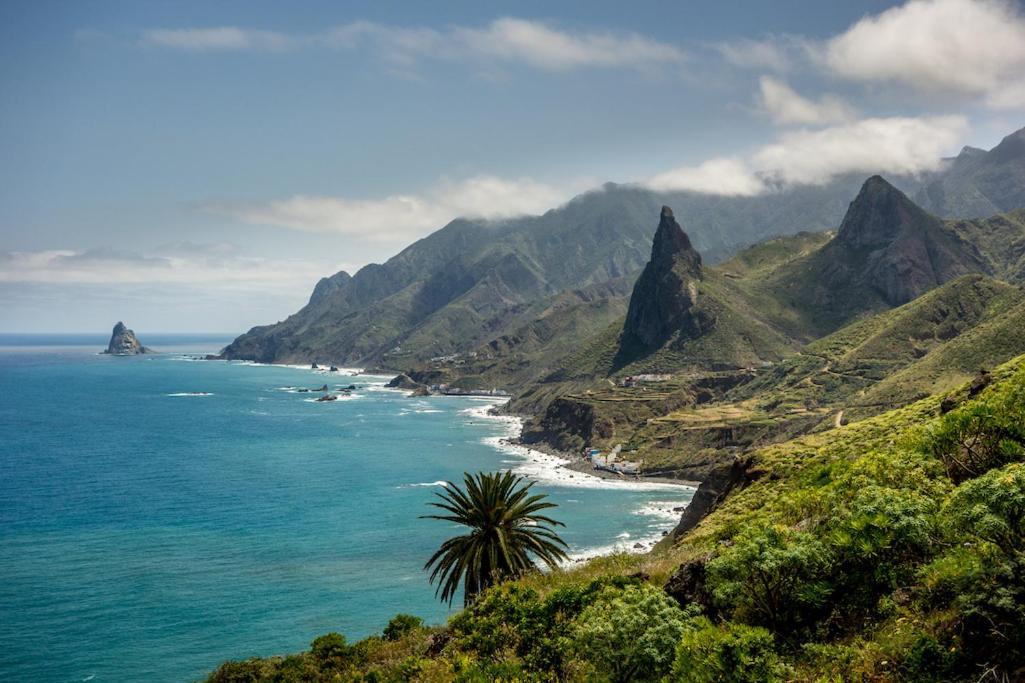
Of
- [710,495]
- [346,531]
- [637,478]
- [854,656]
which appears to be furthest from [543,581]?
[637,478]

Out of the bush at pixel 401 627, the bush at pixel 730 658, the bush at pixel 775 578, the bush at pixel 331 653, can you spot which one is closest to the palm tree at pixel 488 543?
the bush at pixel 401 627

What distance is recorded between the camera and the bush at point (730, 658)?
16.1 metres

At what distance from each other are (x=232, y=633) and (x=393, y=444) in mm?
122847

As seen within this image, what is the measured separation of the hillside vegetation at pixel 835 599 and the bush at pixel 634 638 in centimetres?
4

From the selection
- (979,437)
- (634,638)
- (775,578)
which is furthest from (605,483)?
(634,638)

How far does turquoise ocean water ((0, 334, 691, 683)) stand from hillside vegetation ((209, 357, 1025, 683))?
51.0m

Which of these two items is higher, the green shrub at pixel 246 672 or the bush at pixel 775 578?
the bush at pixel 775 578

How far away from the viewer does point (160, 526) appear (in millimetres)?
110000

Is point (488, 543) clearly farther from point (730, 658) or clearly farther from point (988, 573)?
point (988, 573)

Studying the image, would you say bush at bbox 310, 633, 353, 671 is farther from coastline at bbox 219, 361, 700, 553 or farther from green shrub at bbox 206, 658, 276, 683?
coastline at bbox 219, 361, 700, 553

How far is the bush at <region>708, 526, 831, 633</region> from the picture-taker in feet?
61.3

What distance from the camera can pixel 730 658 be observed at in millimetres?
16594

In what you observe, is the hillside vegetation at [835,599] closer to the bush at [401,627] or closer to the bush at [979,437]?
the bush at [979,437]

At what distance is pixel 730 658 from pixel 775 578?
3.83m
